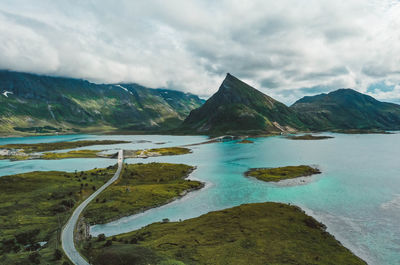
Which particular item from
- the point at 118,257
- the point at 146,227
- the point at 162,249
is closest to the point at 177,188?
the point at 146,227

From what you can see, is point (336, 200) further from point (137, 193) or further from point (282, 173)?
point (137, 193)

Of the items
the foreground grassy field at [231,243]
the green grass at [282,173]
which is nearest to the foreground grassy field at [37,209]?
the foreground grassy field at [231,243]

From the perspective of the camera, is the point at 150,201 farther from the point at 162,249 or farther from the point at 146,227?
the point at 162,249

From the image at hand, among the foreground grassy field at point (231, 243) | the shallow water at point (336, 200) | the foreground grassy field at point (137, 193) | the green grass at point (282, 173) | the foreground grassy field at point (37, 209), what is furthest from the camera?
the green grass at point (282, 173)

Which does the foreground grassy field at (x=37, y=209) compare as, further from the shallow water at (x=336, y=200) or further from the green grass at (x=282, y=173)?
the green grass at (x=282, y=173)

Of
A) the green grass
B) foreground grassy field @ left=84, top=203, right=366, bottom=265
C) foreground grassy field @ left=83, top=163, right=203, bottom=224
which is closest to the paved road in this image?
foreground grassy field @ left=84, top=203, right=366, bottom=265

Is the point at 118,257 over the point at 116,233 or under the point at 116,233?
over

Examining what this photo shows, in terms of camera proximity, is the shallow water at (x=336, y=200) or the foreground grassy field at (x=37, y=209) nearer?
the foreground grassy field at (x=37, y=209)
